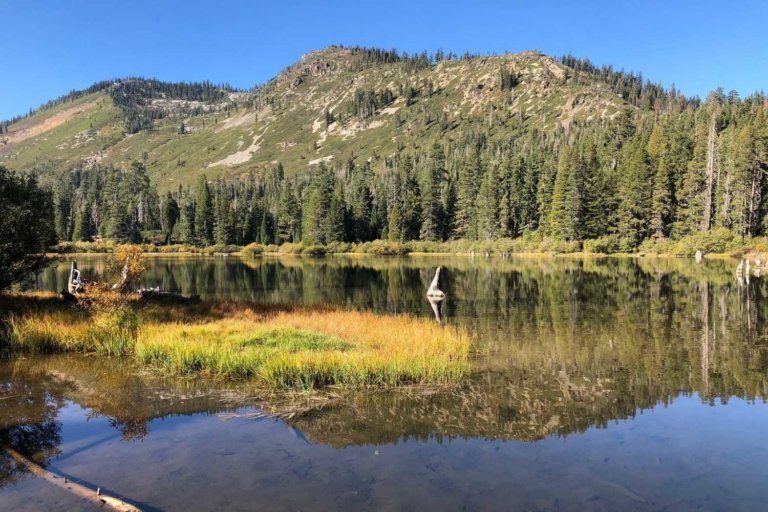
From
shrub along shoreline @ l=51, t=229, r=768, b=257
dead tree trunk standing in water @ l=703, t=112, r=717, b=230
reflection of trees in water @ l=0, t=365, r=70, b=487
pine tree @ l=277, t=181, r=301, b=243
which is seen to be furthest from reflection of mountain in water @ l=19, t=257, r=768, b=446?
pine tree @ l=277, t=181, r=301, b=243

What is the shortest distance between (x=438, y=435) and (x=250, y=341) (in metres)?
9.17

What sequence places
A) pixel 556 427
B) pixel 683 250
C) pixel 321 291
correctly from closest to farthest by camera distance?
pixel 556 427 < pixel 321 291 < pixel 683 250

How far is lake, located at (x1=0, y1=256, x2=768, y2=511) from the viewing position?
8617mm

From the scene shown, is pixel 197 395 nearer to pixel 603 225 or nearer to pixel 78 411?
pixel 78 411

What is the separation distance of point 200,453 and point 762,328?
24173mm

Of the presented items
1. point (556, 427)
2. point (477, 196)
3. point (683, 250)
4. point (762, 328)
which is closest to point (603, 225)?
point (683, 250)

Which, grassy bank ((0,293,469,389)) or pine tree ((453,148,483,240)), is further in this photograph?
pine tree ((453,148,483,240))

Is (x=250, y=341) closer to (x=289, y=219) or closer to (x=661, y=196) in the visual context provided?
(x=661, y=196)

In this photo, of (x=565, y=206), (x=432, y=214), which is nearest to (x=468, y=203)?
(x=432, y=214)

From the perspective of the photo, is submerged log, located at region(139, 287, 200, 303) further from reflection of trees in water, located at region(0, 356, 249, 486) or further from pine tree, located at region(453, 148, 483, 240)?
pine tree, located at region(453, 148, 483, 240)

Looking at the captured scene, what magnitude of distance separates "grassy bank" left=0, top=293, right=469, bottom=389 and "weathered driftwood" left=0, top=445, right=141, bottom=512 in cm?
587

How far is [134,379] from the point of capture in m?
15.5

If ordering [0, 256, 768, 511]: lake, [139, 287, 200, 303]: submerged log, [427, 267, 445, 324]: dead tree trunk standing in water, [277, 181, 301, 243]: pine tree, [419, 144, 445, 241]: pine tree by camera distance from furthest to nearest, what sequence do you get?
1. [277, 181, 301, 243]: pine tree
2. [419, 144, 445, 241]: pine tree
3. [427, 267, 445, 324]: dead tree trunk standing in water
4. [139, 287, 200, 303]: submerged log
5. [0, 256, 768, 511]: lake

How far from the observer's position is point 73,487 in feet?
28.0
